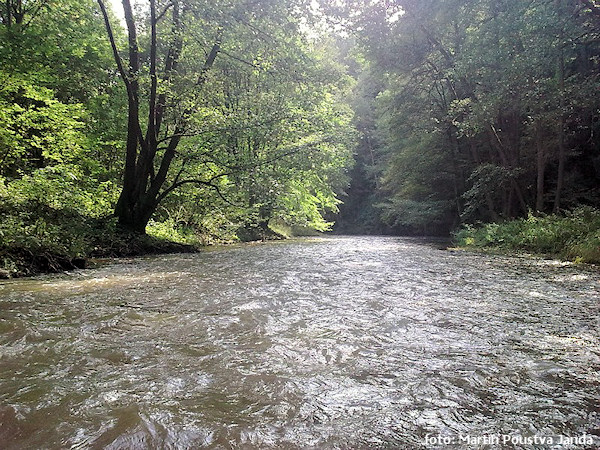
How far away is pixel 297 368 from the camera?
7.93ft

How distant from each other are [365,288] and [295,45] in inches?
367

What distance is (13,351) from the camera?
8.56 feet

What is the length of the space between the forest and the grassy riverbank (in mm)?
58

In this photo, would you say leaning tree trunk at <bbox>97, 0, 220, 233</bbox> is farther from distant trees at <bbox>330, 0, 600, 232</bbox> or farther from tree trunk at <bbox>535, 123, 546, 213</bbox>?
tree trunk at <bbox>535, 123, 546, 213</bbox>

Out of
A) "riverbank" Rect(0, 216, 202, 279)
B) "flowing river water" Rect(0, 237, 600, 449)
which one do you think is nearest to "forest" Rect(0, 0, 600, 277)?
"riverbank" Rect(0, 216, 202, 279)

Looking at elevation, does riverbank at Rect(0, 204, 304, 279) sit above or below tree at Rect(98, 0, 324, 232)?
below

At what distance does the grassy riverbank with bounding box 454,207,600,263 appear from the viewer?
329 inches

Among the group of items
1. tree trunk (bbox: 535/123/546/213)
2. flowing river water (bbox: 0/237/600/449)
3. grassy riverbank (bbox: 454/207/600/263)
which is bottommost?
flowing river water (bbox: 0/237/600/449)

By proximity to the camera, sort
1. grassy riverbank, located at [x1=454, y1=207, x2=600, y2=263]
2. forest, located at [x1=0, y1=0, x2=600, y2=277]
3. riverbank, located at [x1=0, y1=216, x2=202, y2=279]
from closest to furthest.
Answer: riverbank, located at [x1=0, y1=216, x2=202, y2=279], grassy riverbank, located at [x1=454, y1=207, x2=600, y2=263], forest, located at [x1=0, y1=0, x2=600, y2=277]

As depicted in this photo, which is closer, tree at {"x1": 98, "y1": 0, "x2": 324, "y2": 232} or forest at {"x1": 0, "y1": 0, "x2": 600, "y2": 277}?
forest at {"x1": 0, "y1": 0, "x2": 600, "y2": 277}

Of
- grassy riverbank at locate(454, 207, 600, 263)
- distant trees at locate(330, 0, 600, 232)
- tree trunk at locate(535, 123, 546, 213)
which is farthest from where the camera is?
tree trunk at locate(535, 123, 546, 213)

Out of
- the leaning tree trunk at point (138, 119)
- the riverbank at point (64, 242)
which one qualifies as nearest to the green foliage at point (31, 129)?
→ the leaning tree trunk at point (138, 119)

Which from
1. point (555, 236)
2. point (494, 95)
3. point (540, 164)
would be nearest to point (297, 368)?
point (555, 236)

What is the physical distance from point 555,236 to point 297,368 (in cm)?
981
